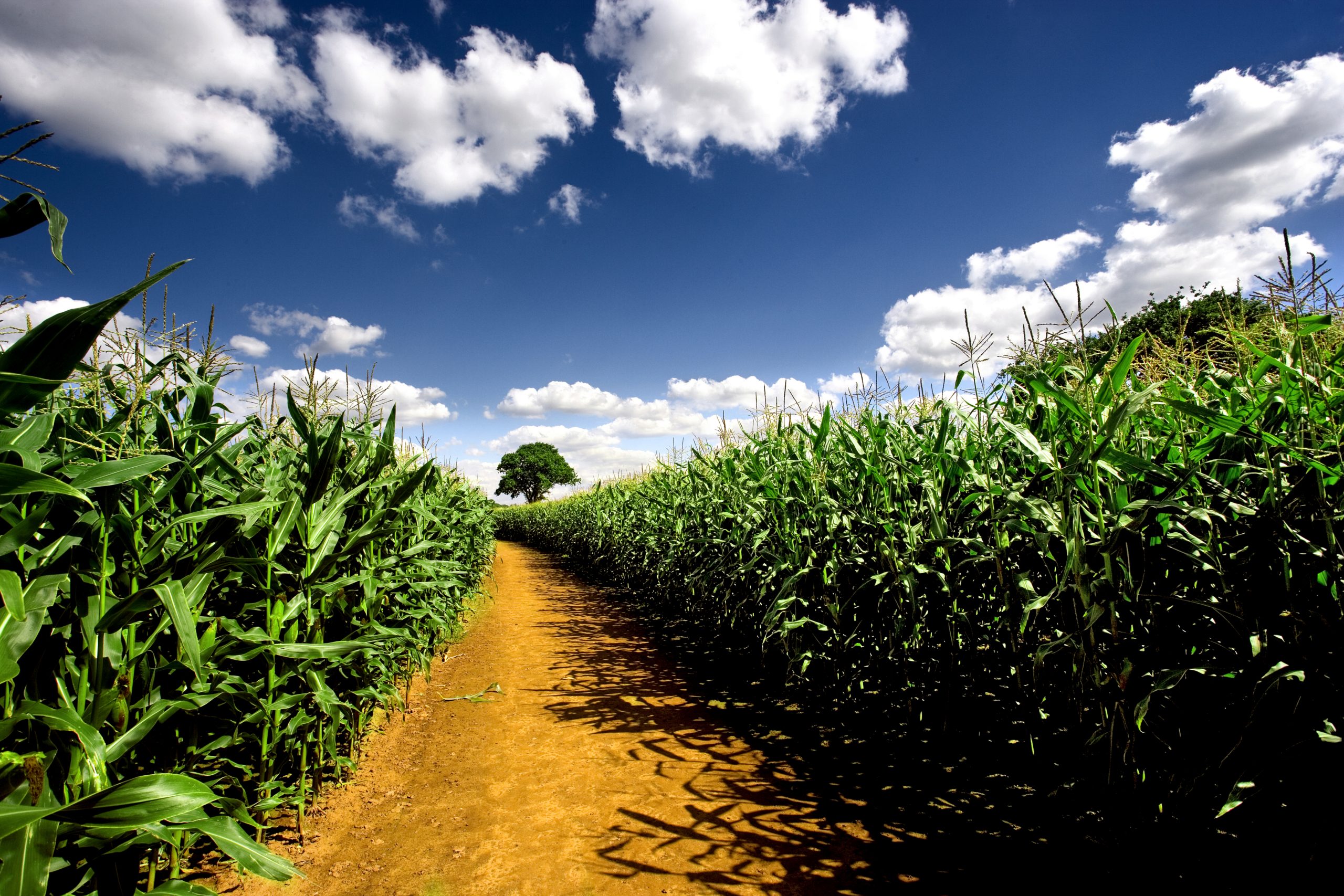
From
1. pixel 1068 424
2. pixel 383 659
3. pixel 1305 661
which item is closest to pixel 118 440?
pixel 383 659

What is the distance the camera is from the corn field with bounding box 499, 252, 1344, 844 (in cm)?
Result: 169

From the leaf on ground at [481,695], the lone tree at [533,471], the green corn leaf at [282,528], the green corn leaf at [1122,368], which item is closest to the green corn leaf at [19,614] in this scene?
the green corn leaf at [282,528]

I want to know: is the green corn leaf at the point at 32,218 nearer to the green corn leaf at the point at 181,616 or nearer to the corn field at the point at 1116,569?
the green corn leaf at the point at 181,616

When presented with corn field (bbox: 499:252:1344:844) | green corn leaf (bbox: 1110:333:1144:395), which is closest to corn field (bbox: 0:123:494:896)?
corn field (bbox: 499:252:1344:844)

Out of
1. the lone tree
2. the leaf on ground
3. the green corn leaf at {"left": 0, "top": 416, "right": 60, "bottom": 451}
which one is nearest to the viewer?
the green corn leaf at {"left": 0, "top": 416, "right": 60, "bottom": 451}

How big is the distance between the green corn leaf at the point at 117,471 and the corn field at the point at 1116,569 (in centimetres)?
282

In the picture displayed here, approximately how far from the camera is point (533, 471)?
187ft

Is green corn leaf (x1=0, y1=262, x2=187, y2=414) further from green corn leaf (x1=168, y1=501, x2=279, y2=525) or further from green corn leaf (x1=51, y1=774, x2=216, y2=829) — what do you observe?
green corn leaf (x1=51, y1=774, x2=216, y2=829)

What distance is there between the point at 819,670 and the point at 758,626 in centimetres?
60

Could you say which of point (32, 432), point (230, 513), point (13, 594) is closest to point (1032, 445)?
point (230, 513)

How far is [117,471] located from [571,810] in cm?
261

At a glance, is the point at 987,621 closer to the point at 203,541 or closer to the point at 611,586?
the point at 203,541

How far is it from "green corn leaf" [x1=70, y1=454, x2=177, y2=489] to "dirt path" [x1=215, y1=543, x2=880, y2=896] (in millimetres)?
1921

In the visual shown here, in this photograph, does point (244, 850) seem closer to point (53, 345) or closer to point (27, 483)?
point (27, 483)
